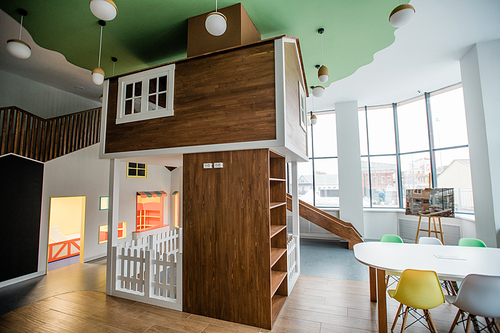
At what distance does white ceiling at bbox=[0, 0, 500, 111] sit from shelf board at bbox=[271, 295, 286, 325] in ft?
16.5

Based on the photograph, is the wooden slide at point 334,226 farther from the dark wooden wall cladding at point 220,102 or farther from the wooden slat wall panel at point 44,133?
the wooden slat wall panel at point 44,133

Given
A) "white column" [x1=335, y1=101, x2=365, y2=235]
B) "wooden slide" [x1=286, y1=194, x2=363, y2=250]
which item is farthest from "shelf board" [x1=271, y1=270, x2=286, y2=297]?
"white column" [x1=335, y1=101, x2=365, y2=235]

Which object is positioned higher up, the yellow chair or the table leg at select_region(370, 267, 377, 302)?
the yellow chair

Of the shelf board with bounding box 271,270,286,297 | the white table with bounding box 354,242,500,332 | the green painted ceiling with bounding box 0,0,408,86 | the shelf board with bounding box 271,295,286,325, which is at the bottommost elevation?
the shelf board with bounding box 271,295,286,325

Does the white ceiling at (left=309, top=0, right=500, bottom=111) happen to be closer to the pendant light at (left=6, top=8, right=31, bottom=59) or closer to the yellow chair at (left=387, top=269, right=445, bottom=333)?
the yellow chair at (left=387, top=269, right=445, bottom=333)

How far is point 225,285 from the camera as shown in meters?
3.26

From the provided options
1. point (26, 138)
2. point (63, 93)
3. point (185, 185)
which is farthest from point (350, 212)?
point (63, 93)

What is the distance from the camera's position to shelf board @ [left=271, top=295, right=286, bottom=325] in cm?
332

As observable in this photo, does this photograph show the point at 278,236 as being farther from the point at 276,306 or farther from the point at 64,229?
the point at 64,229

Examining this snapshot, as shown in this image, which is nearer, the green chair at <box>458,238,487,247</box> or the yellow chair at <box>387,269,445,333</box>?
the yellow chair at <box>387,269,445,333</box>

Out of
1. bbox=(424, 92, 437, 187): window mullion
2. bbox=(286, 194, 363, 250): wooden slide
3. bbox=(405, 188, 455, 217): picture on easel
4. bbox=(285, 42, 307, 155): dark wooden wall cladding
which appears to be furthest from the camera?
bbox=(424, 92, 437, 187): window mullion

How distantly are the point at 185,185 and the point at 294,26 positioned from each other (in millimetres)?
3277

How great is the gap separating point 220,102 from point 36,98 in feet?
24.7

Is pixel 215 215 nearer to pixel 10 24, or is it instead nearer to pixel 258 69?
pixel 258 69
